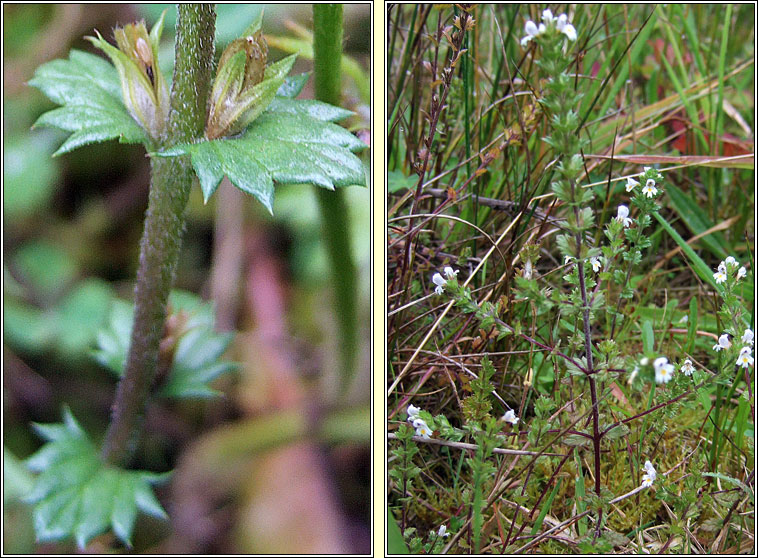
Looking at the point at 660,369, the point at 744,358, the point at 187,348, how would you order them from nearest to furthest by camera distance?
the point at 660,369
the point at 744,358
the point at 187,348

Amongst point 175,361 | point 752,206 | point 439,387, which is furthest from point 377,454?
point 752,206

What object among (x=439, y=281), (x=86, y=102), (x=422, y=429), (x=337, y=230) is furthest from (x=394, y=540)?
(x=86, y=102)

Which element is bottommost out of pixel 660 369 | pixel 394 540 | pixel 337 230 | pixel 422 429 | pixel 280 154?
pixel 394 540

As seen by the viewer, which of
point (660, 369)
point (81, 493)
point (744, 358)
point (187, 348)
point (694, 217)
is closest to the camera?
point (660, 369)

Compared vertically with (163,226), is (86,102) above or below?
above

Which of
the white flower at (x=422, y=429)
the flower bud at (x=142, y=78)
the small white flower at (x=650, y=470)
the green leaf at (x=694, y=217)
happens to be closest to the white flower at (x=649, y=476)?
the small white flower at (x=650, y=470)

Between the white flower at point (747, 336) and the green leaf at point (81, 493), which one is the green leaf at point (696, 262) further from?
the green leaf at point (81, 493)

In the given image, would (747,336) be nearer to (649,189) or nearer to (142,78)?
(649,189)
